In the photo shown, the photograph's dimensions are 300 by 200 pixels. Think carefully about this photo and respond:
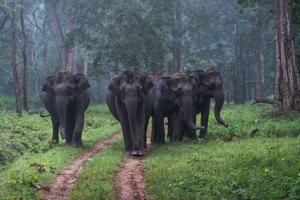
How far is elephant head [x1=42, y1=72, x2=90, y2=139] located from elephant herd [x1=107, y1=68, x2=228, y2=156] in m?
1.35

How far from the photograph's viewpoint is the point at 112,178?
42.0ft

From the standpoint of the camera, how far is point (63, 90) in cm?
1941

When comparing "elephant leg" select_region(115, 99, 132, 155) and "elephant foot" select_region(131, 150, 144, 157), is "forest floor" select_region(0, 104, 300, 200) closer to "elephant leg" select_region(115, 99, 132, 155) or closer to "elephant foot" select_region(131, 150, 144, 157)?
"elephant foot" select_region(131, 150, 144, 157)

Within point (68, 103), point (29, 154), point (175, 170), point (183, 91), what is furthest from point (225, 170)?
point (68, 103)

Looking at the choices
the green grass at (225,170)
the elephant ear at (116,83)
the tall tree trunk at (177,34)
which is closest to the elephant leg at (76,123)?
the elephant ear at (116,83)

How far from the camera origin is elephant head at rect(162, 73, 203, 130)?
18.8 m

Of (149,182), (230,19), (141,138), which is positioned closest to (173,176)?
(149,182)

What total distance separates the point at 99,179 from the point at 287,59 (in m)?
14.0

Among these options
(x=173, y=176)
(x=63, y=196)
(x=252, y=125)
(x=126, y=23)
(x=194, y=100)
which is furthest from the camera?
(x=126, y=23)

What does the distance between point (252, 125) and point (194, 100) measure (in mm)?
3467

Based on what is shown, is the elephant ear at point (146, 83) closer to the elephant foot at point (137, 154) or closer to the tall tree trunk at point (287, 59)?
the elephant foot at point (137, 154)

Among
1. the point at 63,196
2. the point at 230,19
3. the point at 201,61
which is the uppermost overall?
the point at 230,19

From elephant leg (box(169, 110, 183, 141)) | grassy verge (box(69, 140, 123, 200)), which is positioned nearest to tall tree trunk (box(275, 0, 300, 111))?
elephant leg (box(169, 110, 183, 141))

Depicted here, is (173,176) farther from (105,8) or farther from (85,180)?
(105,8)
